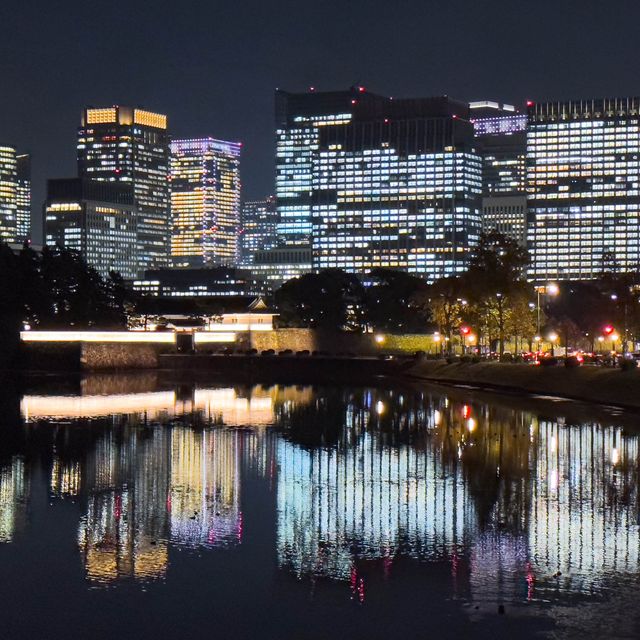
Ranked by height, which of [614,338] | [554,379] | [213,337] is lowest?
[554,379]

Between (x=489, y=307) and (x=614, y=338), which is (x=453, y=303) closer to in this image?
(x=489, y=307)

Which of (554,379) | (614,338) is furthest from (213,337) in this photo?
(554,379)

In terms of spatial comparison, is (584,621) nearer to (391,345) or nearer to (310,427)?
(310,427)

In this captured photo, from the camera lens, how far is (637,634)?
70.7 ft

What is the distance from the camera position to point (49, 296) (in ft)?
487

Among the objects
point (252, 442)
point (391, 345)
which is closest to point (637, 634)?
point (252, 442)

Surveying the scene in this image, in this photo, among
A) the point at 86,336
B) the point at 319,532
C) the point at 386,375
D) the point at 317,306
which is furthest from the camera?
the point at 317,306

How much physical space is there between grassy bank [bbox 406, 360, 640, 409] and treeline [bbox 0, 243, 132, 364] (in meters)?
49.9

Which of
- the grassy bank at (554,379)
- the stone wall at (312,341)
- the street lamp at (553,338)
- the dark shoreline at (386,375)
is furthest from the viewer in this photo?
the stone wall at (312,341)

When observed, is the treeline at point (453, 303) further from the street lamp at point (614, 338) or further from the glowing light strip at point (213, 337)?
the glowing light strip at point (213, 337)

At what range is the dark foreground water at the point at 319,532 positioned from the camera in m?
23.1

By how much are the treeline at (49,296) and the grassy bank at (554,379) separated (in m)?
49.9

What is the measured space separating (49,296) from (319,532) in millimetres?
122669

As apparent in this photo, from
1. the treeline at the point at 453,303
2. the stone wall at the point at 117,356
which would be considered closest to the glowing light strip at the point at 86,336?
the stone wall at the point at 117,356
